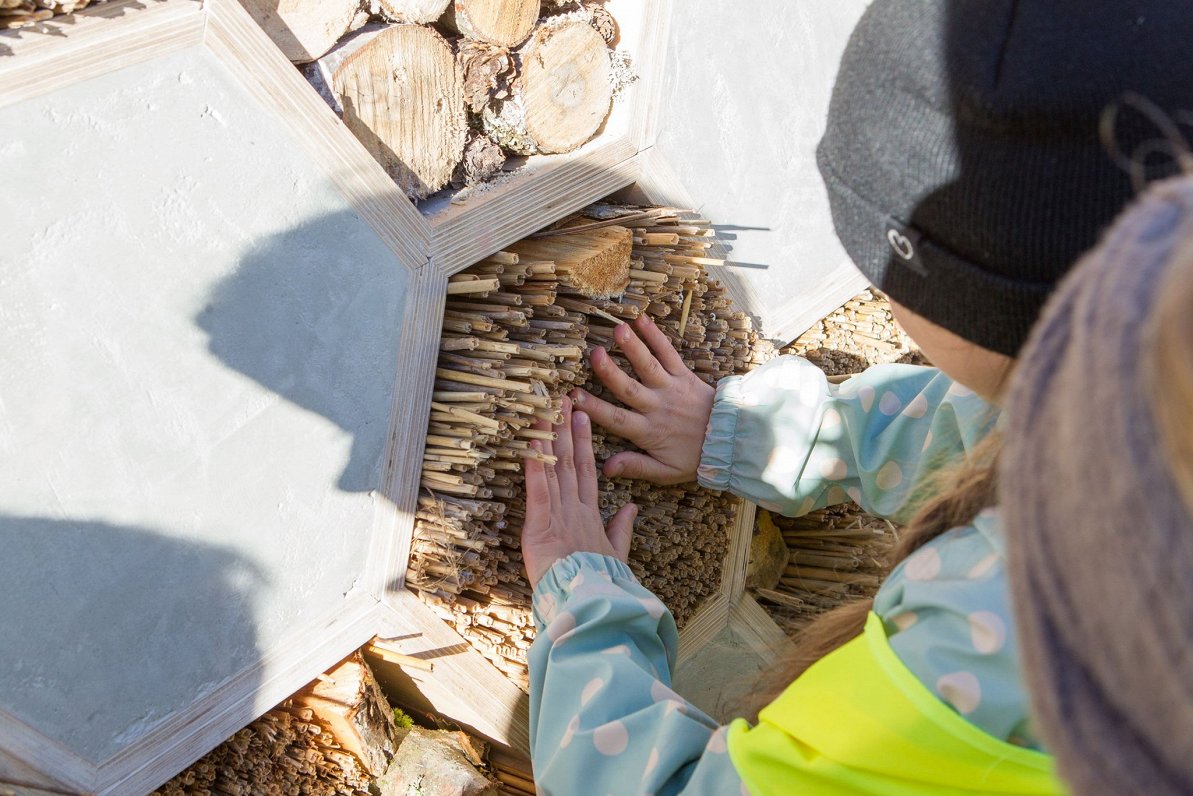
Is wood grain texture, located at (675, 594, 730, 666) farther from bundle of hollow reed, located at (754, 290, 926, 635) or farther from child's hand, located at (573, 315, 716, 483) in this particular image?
child's hand, located at (573, 315, 716, 483)

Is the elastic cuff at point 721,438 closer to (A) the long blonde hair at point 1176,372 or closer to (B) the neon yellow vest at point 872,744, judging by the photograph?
(B) the neon yellow vest at point 872,744

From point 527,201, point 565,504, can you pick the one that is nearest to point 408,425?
point 565,504

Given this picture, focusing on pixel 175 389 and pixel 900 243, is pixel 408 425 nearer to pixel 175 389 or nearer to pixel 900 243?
pixel 175 389

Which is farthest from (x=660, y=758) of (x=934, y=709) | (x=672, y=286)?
(x=672, y=286)

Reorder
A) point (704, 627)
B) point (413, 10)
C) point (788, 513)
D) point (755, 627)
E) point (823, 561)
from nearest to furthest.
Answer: point (413, 10), point (788, 513), point (704, 627), point (755, 627), point (823, 561)

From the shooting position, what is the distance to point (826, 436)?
1802 mm

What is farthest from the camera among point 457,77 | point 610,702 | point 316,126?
point 457,77

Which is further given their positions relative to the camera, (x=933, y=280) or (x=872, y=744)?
(x=933, y=280)

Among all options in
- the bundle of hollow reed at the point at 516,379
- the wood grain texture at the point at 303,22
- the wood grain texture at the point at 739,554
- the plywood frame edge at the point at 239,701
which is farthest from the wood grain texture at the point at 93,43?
the wood grain texture at the point at 739,554

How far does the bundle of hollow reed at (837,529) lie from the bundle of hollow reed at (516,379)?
26.1 inches

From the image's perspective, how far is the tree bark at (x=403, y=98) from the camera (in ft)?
4.76

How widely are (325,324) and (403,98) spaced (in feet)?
1.31

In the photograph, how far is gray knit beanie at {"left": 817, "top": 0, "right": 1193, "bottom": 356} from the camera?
2.60ft

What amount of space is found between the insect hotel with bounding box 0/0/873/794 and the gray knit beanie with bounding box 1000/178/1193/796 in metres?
1.11
